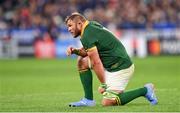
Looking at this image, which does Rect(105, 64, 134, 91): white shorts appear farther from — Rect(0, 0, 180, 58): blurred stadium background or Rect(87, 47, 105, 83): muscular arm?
Rect(0, 0, 180, 58): blurred stadium background

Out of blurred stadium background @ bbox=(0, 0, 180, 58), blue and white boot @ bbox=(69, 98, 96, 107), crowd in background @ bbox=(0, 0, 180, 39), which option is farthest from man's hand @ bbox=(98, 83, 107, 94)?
crowd in background @ bbox=(0, 0, 180, 39)

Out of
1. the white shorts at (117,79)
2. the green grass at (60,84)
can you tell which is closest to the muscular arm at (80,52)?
the white shorts at (117,79)

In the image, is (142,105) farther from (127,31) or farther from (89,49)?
(127,31)

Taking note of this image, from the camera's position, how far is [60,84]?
21.9m

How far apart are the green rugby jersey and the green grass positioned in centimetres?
82

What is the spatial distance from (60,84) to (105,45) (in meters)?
8.89

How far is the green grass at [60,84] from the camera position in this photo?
13.1 meters

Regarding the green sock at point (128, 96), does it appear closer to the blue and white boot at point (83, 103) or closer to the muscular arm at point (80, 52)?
the blue and white boot at point (83, 103)

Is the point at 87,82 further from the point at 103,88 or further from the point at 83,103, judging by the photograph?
the point at 103,88

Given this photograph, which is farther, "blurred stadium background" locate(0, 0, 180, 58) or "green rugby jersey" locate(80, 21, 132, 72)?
"blurred stadium background" locate(0, 0, 180, 58)

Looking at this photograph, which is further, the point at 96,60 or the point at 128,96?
the point at 128,96

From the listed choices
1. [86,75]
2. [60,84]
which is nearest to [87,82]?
[86,75]

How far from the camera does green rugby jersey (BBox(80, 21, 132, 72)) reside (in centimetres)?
1282

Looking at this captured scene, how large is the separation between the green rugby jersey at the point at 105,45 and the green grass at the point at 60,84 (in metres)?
0.82
